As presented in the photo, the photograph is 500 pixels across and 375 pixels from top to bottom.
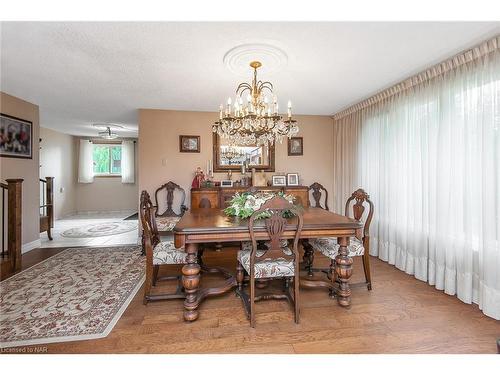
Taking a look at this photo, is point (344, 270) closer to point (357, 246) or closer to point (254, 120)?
point (357, 246)

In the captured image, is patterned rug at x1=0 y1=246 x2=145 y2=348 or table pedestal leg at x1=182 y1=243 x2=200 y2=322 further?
table pedestal leg at x1=182 y1=243 x2=200 y2=322

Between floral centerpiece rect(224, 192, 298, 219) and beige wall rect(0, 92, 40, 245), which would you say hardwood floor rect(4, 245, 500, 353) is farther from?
beige wall rect(0, 92, 40, 245)

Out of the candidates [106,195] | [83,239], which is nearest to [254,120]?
[83,239]

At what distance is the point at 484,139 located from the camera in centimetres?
206

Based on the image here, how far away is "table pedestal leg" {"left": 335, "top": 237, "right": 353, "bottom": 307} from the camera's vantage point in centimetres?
216

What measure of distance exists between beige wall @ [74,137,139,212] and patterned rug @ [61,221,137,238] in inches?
63.9

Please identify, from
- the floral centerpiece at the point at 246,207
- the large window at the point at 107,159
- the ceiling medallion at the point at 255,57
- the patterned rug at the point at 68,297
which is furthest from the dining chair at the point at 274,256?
the large window at the point at 107,159

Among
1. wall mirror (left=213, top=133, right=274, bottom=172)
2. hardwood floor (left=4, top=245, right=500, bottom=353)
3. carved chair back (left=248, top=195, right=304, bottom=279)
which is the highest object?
wall mirror (left=213, top=133, right=274, bottom=172)

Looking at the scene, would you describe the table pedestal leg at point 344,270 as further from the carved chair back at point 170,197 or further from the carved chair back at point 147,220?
the carved chair back at point 170,197

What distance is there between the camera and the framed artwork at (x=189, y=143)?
14.2 feet

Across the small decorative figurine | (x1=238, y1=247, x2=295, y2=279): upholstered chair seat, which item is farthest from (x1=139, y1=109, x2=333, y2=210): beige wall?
(x1=238, y1=247, x2=295, y2=279): upholstered chair seat

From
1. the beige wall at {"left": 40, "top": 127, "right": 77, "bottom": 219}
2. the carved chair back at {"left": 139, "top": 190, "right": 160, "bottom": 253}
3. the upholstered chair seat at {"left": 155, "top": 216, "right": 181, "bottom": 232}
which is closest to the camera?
the carved chair back at {"left": 139, "top": 190, "right": 160, "bottom": 253}

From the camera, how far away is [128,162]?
7355 mm

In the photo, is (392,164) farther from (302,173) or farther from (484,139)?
(302,173)
